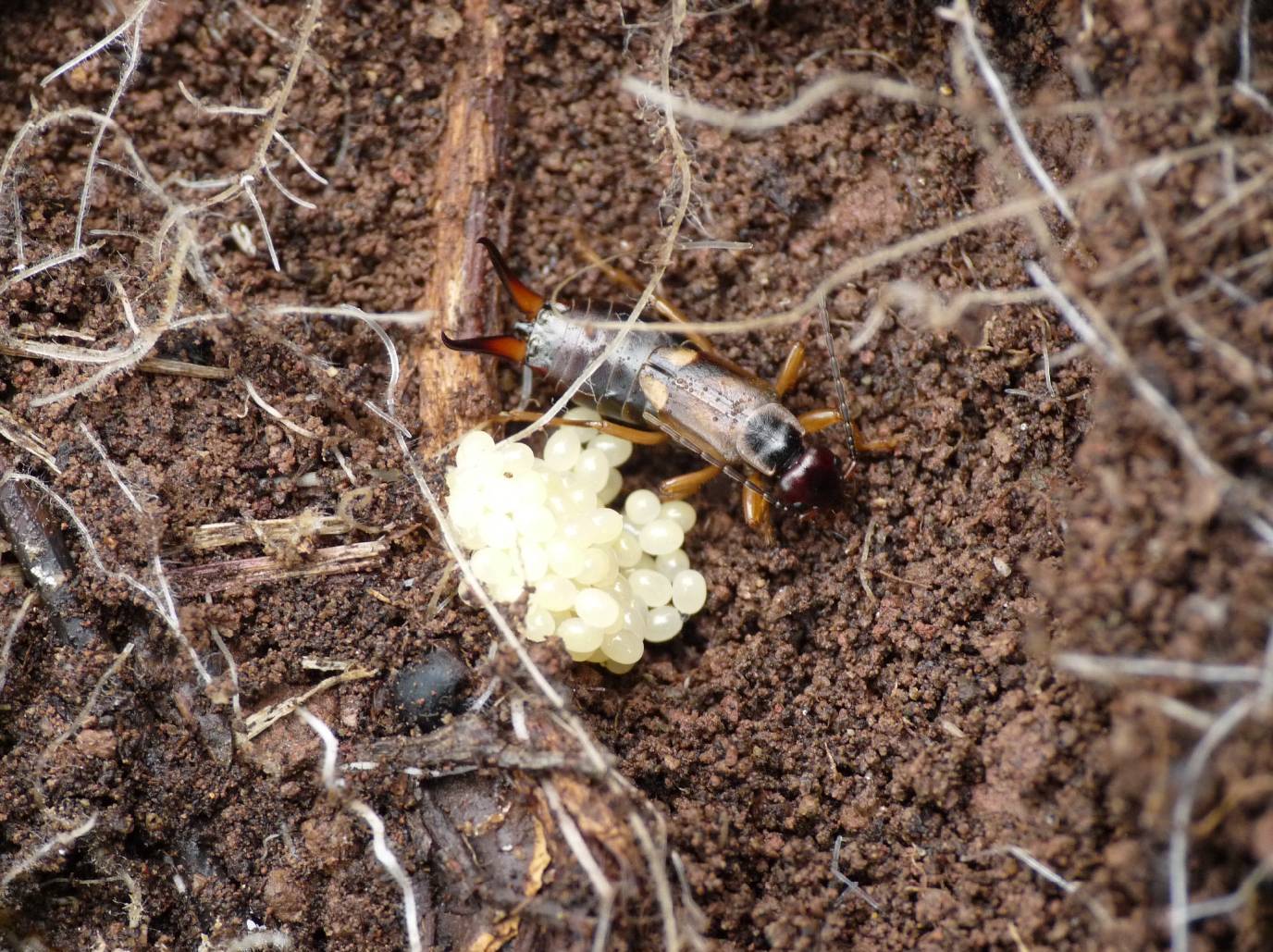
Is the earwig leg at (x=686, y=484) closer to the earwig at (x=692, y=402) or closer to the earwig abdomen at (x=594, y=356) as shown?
the earwig at (x=692, y=402)

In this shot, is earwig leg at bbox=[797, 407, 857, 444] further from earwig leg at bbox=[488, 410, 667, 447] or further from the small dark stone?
the small dark stone

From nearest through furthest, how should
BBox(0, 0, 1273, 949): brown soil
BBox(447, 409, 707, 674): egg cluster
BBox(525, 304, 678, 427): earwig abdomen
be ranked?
BBox(0, 0, 1273, 949): brown soil, BBox(447, 409, 707, 674): egg cluster, BBox(525, 304, 678, 427): earwig abdomen

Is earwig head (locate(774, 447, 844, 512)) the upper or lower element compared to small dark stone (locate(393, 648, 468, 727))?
upper

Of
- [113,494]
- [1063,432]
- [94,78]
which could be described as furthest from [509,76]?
[1063,432]

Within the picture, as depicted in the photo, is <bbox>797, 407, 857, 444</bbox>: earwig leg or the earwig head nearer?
the earwig head

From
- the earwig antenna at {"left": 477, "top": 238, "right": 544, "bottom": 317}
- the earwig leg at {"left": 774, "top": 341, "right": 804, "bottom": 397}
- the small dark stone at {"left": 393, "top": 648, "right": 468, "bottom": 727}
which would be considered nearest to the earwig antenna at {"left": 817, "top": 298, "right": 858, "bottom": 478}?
the earwig leg at {"left": 774, "top": 341, "right": 804, "bottom": 397}

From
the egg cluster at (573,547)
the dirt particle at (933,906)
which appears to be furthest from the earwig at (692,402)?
the dirt particle at (933,906)

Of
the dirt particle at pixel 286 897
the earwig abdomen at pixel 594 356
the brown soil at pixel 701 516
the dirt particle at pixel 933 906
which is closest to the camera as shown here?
the brown soil at pixel 701 516

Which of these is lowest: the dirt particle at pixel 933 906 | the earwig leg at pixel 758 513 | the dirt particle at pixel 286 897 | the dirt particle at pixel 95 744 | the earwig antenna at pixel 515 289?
the dirt particle at pixel 286 897
